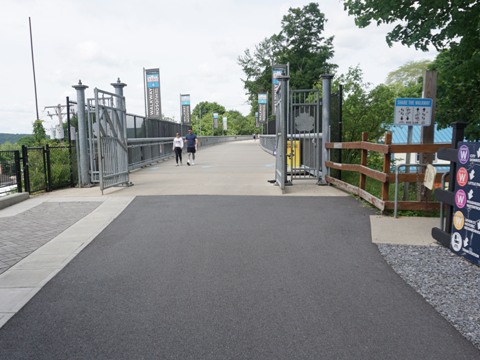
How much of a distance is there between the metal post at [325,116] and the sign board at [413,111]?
394 centimetres

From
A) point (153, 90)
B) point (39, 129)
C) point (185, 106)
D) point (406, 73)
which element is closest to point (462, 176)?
point (39, 129)

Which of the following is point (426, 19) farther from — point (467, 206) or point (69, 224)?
point (69, 224)

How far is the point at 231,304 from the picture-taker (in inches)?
152

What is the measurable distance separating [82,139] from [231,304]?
972 centimetres

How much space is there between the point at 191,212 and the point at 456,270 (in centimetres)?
479

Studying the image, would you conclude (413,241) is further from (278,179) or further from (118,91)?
(118,91)

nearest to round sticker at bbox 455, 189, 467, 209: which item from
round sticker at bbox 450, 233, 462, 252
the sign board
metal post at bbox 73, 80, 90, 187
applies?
round sticker at bbox 450, 233, 462, 252

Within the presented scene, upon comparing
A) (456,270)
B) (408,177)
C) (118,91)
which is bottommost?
(456,270)

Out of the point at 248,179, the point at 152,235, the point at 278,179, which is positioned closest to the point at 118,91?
the point at 248,179

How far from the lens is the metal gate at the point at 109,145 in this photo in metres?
10.6

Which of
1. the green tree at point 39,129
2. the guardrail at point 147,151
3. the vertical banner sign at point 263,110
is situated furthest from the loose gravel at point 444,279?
the vertical banner sign at point 263,110

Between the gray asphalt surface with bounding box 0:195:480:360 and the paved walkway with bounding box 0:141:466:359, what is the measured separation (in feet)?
0.05

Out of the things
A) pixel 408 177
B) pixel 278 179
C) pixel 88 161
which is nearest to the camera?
pixel 408 177

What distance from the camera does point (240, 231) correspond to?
6578 millimetres
